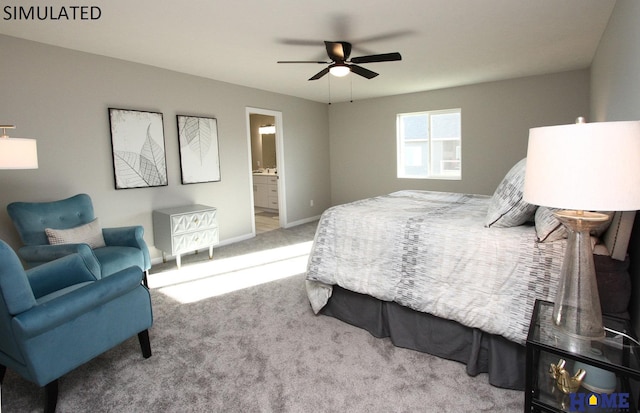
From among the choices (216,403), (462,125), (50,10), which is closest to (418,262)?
(216,403)

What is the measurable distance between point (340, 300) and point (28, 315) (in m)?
1.88

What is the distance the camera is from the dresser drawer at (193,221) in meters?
4.04

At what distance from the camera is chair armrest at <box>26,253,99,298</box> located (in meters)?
2.05

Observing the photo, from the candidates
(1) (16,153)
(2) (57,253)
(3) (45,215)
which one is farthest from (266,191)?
(1) (16,153)

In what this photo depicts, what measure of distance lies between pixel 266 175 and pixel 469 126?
4.21 metres

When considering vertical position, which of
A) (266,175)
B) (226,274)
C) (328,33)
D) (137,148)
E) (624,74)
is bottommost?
(226,274)

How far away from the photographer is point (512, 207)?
1975mm

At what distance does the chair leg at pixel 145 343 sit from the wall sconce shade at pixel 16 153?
4.83 ft

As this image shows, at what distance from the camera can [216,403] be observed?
1.83m

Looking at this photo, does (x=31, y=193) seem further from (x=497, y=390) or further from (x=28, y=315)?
(x=497, y=390)

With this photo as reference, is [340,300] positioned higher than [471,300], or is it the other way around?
[471,300]

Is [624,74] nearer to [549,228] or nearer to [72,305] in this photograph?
[549,228]

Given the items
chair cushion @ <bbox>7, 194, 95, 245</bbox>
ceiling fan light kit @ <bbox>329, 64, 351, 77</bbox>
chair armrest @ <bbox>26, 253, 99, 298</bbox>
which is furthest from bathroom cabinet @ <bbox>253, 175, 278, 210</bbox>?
chair armrest @ <bbox>26, 253, 99, 298</bbox>
